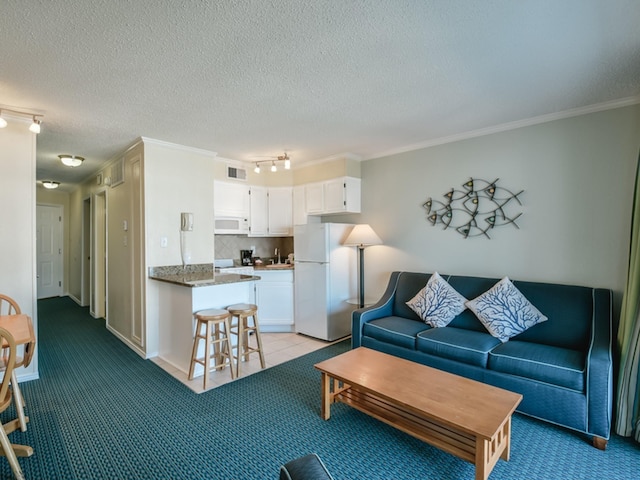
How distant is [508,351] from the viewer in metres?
2.52

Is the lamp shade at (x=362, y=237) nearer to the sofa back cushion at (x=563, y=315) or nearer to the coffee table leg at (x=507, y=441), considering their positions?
the sofa back cushion at (x=563, y=315)

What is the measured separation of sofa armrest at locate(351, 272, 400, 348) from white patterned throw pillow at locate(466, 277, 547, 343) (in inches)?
36.4

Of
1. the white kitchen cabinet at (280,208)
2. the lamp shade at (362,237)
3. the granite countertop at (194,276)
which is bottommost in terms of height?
the granite countertop at (194,276)

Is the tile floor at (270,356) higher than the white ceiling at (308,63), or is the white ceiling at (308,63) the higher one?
the white ceiling at (308,63)

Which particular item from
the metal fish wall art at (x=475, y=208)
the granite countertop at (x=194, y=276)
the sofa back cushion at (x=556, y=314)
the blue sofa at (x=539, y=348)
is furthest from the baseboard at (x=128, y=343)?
the metal fish wall art at (x=475, y=208)

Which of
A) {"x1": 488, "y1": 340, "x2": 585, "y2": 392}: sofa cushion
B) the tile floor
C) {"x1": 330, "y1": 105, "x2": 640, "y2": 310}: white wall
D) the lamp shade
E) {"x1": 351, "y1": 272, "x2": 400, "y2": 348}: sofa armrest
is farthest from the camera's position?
the lamp shade

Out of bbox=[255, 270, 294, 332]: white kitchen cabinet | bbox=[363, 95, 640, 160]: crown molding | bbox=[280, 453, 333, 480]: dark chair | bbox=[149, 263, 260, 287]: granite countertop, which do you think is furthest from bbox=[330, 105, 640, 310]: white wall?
bbox=[280, 453, 333, 480]: dark chair

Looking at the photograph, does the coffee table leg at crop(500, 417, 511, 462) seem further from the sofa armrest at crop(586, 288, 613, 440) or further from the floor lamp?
the floor lamp

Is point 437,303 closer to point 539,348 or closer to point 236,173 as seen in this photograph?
point 539,348

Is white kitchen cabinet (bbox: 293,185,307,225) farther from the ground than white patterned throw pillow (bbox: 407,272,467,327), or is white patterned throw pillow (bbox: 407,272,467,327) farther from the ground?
white kitchen cabinet (bbox: 293,185,307,225)

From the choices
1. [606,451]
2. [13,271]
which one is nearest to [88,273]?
[13,271]

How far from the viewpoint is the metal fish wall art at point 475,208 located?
325 cm

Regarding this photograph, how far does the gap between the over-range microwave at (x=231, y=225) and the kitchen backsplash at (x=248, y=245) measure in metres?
0.34

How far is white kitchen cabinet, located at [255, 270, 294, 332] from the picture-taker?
4488 millimetres
